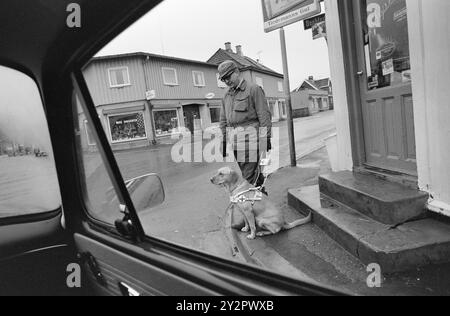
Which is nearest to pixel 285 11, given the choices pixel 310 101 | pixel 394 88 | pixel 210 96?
pixel 210 96

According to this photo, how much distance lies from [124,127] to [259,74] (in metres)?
5.60

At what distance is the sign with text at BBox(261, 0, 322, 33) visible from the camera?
4.87 metres

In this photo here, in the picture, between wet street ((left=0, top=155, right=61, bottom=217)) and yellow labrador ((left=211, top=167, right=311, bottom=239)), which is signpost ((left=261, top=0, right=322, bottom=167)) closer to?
yellow labrador ((left=211, top=167, right=311, bottom=239))

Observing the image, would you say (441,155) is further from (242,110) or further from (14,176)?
(14,176)

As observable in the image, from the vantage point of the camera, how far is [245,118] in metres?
4.48

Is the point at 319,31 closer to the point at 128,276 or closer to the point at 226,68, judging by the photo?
the point at 226,68

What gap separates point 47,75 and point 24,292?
114 centimetres

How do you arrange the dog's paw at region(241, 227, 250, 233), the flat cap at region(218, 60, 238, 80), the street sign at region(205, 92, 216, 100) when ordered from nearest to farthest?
the dog's paw at region(241, 227, 250, 233) → the flat cap at region(218, 60, 238, 80) → the street sign at region(205, 92, 216, 100)

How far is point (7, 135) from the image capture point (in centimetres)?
188

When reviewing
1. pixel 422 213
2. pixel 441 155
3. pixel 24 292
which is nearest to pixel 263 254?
pixel 422 213

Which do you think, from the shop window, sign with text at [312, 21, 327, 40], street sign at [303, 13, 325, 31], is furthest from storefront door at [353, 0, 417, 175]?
the shop window

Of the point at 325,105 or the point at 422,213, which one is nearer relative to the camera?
the point at 422,213

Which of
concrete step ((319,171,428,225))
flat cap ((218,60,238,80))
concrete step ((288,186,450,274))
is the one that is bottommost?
concrete step ((288,186,450,274))

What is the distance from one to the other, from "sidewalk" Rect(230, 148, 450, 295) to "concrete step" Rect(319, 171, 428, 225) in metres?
0.44
